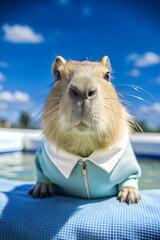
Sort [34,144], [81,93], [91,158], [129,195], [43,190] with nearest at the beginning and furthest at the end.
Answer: [81,93]
[91,158]
[129,195]
[43,190]
[34,144]

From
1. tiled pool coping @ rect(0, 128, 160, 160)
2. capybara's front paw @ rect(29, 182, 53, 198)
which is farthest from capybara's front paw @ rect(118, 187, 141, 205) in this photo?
tiled pool coping @ rect(0, 128, 160, 160)

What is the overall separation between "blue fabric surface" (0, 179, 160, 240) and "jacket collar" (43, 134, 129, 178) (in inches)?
9.5

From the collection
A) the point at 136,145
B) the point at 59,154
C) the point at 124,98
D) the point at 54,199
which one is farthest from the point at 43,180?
the point at 136,145

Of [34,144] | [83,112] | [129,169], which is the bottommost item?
[34,144]

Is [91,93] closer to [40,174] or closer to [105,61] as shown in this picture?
[105,61]

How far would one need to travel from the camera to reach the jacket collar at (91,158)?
1613 millimetres

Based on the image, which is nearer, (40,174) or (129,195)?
(129,195)

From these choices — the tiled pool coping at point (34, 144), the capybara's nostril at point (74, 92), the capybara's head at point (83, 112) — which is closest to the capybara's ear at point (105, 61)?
the capybara's head at point (83, 112)

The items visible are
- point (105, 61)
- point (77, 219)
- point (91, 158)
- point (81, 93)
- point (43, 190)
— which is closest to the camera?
point (81, 93)

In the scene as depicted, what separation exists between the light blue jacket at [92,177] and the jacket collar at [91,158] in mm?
30

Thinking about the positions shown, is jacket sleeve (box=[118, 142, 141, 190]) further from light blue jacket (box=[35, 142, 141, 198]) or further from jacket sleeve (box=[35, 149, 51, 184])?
jacket sleeve (box=[35, 149, 51, 184])

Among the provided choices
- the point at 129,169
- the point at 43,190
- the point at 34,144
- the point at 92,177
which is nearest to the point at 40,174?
the point at 43,190

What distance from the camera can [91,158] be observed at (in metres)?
1.61

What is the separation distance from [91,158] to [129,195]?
16.2 inches
